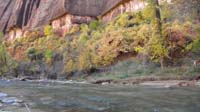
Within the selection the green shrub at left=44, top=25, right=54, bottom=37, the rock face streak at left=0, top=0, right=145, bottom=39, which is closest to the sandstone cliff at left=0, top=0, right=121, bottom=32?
the rock face streak at left=0, top=0, right=145, bottom=39

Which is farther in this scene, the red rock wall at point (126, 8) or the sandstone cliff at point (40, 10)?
the sandstone cliff at point (40, 10)

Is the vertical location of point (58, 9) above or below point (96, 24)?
above

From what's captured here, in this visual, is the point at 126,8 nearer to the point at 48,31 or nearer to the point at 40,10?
the point at 48,31

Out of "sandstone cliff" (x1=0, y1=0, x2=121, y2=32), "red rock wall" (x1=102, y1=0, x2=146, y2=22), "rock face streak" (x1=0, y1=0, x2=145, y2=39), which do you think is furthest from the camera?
"sandstone cliff" (x1=0, y1=0, x2=121, y2=32)

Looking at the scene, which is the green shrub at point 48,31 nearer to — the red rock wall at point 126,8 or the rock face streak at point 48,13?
the rock face streak at point 48,13

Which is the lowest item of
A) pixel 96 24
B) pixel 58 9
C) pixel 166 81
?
pixel 166 81

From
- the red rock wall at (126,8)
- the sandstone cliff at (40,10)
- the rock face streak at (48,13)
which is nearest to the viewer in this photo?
the red rock wall at (126,8)

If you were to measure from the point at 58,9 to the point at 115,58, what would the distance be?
3705 cm

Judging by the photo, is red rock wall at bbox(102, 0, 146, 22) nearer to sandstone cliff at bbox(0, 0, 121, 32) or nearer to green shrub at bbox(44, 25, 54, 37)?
sandstone cliff at bbox(0, 0, 121, 32)

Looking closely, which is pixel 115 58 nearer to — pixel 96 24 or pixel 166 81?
pixel 166 81

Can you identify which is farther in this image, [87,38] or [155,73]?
[87,38]

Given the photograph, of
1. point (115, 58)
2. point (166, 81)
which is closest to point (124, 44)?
point (115, 58)

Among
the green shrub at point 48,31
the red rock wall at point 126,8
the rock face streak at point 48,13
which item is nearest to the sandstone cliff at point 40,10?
the rock face streak at point 48,13

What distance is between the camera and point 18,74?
2333 inches
